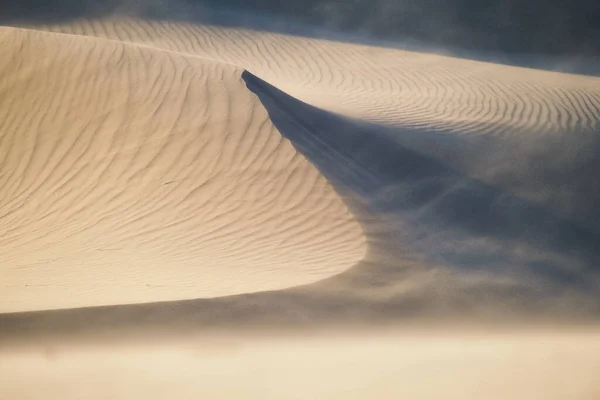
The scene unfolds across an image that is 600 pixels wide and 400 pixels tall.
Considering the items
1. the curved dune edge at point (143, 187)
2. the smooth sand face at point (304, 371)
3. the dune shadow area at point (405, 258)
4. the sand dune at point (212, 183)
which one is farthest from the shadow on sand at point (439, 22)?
the smooth sand face at point (304, 371)

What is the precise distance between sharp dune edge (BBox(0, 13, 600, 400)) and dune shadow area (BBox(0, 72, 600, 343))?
29 mm

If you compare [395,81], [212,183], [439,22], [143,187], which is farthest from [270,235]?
[439,22]

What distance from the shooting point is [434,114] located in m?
13.0

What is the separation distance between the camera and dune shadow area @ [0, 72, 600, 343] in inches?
168

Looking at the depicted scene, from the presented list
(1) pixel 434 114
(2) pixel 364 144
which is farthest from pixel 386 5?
(2) pixel 364 144

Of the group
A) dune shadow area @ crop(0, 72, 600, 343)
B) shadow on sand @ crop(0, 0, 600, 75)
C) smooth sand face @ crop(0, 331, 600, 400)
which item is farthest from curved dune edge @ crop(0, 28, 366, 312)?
shadow on sand @ crop(0, 0, 600, 75)

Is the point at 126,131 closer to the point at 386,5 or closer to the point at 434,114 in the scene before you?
the point at 434,114

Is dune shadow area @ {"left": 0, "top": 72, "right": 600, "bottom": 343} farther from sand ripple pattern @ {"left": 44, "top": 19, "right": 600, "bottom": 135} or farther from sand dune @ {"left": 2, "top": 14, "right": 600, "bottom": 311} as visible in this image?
sand ripple pattern @ {"left": 44, "top": 19, "right": 600, "bottom": 135}

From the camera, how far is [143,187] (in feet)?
25.7

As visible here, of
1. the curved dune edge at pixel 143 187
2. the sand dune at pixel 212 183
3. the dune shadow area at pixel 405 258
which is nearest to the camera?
the dune shadow area at pixel 405 258

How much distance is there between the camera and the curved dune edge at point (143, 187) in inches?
225

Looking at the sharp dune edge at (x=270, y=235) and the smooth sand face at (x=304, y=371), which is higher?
the sharp dune edge at (x=270, y=235)

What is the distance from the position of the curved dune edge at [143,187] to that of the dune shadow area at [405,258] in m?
0.31

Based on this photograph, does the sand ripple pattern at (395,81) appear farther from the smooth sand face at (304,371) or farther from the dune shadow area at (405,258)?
the smooth sand face at (304,371)
